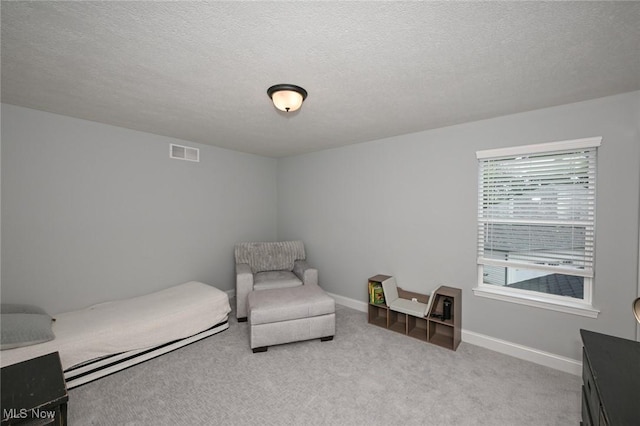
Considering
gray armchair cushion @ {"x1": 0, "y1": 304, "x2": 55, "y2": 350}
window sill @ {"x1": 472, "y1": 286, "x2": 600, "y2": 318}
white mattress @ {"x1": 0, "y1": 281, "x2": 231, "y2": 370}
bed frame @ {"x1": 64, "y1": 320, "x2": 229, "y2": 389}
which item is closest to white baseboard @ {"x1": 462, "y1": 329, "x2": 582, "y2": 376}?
window sill @ {"x1": 472, "y1": 286, "x2": 600, "y2": 318}

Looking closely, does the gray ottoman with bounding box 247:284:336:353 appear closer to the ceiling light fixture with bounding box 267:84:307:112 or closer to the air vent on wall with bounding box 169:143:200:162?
the ceiling light fixture with bounding box 267:84:307:112

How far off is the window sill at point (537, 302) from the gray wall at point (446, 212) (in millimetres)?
55

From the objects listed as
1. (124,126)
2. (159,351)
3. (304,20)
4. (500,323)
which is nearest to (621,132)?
(500,323)

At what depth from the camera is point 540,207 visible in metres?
2.53

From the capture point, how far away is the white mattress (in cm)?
215

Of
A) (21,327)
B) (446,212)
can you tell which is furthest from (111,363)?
(446,212)

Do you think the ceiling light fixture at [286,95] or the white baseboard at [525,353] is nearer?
the ceiling light fixture at [286,95]

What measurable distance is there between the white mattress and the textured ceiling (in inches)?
80.8

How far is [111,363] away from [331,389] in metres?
1.98

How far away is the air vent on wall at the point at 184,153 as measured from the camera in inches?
142

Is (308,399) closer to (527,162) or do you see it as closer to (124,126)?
(527,162)

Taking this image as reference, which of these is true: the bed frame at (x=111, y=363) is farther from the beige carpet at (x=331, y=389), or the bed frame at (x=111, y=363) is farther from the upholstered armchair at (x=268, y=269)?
the upholstered armchair at (x=268, y=269)

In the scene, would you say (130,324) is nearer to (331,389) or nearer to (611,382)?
(331,389)

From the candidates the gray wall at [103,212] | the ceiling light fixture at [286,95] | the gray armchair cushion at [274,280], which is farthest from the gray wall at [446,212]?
the ceiling light fixture at [286,95]
